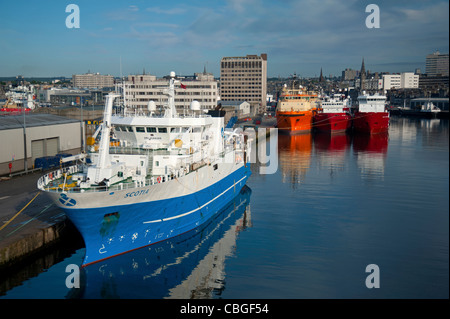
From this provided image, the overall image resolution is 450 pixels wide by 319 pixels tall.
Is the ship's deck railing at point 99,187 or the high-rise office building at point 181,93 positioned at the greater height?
the high-rise office building at point 181,93

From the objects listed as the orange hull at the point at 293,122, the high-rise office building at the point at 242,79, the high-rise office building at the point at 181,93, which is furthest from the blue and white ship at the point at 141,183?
the high-rise office building at the point at 242,79

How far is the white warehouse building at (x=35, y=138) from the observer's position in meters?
34.8

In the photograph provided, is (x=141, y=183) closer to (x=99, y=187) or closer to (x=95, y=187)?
(x=99, y=187)

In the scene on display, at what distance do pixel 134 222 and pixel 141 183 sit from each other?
7.04ft

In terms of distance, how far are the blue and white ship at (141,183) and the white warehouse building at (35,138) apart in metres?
13.9

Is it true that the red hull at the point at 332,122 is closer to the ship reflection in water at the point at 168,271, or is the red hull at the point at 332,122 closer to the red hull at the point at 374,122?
the red hull at the point at 374,122

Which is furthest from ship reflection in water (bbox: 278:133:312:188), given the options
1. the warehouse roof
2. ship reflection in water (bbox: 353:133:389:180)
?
the warehouse roof

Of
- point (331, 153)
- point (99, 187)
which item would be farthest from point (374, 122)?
point (99, 187)

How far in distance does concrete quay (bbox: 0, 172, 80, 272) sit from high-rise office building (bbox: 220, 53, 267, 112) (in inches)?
5135

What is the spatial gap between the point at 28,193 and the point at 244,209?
1586 cm

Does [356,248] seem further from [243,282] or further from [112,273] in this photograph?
[112,273]

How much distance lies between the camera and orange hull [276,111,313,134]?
83000mm

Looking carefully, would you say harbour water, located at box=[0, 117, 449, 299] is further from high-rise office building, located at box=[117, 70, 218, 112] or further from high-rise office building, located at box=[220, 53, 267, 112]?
high-rise office building, located at box=[220, 53, 267, 112]

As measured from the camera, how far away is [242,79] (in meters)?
154
